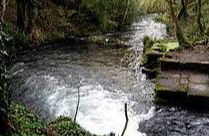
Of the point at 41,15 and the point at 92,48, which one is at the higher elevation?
the point at 41,15

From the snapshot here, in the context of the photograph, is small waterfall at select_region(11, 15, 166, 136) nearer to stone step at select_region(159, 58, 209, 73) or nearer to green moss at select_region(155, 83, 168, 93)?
green moss at select_region(155, 83, 168, 93)

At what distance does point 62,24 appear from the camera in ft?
112

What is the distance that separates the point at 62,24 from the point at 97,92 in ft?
54.5

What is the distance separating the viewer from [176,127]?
1444 cm

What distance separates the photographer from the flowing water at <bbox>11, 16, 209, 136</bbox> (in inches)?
581

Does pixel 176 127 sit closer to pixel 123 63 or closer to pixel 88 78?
pixel 88 78

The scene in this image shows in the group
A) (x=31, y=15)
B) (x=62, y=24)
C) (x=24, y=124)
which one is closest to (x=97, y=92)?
(x=24, y=124)

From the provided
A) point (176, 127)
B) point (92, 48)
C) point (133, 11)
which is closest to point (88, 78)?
point (176, 127)

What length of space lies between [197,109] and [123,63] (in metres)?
8.82

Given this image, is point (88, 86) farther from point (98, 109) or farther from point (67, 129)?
point (67, 129)

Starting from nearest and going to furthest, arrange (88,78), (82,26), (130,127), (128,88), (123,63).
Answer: (130,127)
(128,88)
(88,78)
(123,63)
(82,26)

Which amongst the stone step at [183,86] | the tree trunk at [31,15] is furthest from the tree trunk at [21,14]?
the stone step at [183,86]

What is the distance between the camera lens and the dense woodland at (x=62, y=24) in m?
8.45

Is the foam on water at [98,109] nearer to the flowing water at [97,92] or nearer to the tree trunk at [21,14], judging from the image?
the flowing water at [97,92]
